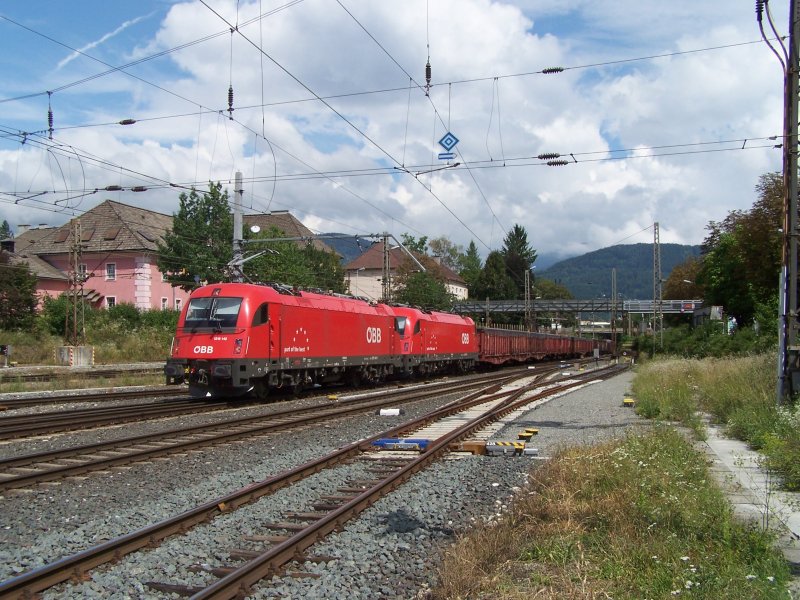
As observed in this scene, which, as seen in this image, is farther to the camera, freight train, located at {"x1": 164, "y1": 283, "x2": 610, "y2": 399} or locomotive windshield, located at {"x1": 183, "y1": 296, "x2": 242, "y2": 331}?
locomotive windshield, located at {"x1": 183, "y1": 296, "x2": 242, "y2": 331}

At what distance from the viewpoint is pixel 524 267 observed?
117562 millimetres

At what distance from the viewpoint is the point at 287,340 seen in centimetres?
2003

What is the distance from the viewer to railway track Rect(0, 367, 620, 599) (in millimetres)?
5273

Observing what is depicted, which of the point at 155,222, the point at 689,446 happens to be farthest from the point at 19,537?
the point at 155,222

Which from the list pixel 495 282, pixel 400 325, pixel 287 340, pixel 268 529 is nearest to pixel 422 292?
pixel 400 325

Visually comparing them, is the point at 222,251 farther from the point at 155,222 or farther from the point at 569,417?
the point at 569,417

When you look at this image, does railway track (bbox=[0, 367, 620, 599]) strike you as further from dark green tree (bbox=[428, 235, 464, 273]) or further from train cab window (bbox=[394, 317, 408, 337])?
dark green tree (bbox=[428, 235, 464, 273])

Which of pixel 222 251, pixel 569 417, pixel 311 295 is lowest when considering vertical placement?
pixel 569 417

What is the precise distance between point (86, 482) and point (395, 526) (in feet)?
13.8

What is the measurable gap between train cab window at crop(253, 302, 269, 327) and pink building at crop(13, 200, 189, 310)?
131ft

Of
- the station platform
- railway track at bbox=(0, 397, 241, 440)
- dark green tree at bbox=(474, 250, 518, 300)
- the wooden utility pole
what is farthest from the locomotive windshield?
dark green tree at bbox=(474, 250, 518, 300)

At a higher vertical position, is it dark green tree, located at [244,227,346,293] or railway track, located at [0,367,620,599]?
dark green tree, located at [244,227,346,293]

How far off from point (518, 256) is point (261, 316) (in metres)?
101

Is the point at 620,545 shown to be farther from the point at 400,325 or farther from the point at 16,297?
the point at 16,297
